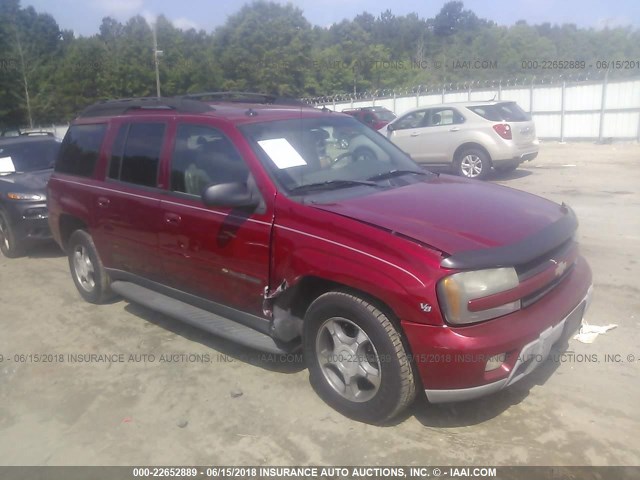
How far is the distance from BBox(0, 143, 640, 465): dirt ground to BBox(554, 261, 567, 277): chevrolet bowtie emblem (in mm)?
823

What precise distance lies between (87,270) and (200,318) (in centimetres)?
207

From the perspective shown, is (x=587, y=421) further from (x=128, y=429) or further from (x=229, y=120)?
(x=229, y=120)

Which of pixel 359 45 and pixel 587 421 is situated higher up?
pixel 359 45

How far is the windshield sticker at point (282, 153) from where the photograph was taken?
3971 millimetres

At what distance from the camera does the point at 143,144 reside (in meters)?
4.77

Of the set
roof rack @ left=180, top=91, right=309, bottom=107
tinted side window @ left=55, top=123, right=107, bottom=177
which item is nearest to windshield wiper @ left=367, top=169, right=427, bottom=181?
roof rack @ left=180, top=91, right=309, bottom=107

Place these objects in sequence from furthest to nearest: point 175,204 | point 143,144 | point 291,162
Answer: point 143,144, point 175,204, point 291,162

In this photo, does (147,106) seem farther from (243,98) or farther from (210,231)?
(210,231)

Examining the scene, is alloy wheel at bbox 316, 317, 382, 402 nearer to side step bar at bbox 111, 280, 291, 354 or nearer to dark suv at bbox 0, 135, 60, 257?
side step bar at bbox 111, 280, 291, 354

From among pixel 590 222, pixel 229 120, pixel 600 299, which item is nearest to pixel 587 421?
pixel 600 299

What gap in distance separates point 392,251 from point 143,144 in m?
2.63

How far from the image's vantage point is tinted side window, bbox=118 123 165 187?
4.60m

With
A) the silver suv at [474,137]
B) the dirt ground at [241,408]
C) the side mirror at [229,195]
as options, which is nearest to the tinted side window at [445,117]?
the silver suv at [474,137]

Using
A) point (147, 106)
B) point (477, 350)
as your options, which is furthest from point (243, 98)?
point (477, 350)
